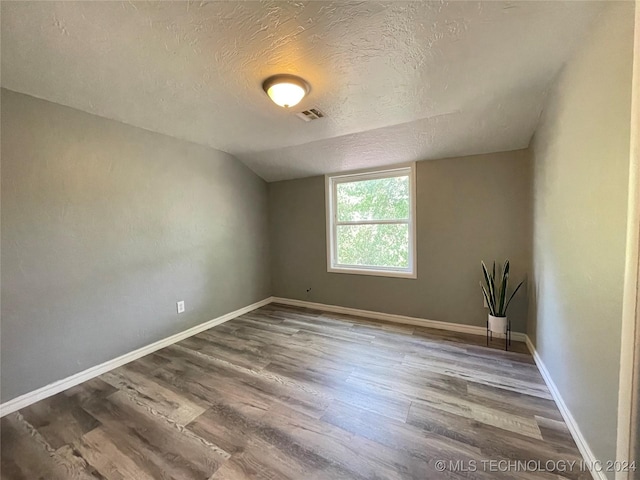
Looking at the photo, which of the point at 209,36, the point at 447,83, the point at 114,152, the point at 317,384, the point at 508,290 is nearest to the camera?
the point at 209,36

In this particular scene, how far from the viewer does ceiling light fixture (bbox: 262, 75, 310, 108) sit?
66.1 inches

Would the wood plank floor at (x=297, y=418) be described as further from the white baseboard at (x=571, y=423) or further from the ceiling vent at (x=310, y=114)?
the ceiling vent at (x=310, y=114)

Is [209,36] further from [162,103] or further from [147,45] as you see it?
[162,103]

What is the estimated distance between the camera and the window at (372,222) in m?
3.18

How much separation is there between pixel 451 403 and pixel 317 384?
94 cm

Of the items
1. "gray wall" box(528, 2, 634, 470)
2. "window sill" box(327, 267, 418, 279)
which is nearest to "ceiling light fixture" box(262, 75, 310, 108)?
"gray wall" box(528, 2, 634, 470)

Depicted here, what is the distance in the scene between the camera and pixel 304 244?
3.84 meters

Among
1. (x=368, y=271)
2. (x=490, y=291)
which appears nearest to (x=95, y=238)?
(x=368, y=271)

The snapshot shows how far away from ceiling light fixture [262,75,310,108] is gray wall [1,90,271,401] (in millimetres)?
1568

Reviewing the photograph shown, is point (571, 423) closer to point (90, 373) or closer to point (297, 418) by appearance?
point (297, 418)

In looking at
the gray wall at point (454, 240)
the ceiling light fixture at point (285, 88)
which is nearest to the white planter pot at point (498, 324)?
the gray wall at point (454, 240)

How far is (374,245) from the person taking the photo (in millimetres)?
3432

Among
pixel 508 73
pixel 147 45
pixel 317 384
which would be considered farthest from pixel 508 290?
pixel 147 45

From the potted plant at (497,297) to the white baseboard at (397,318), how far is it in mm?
295
